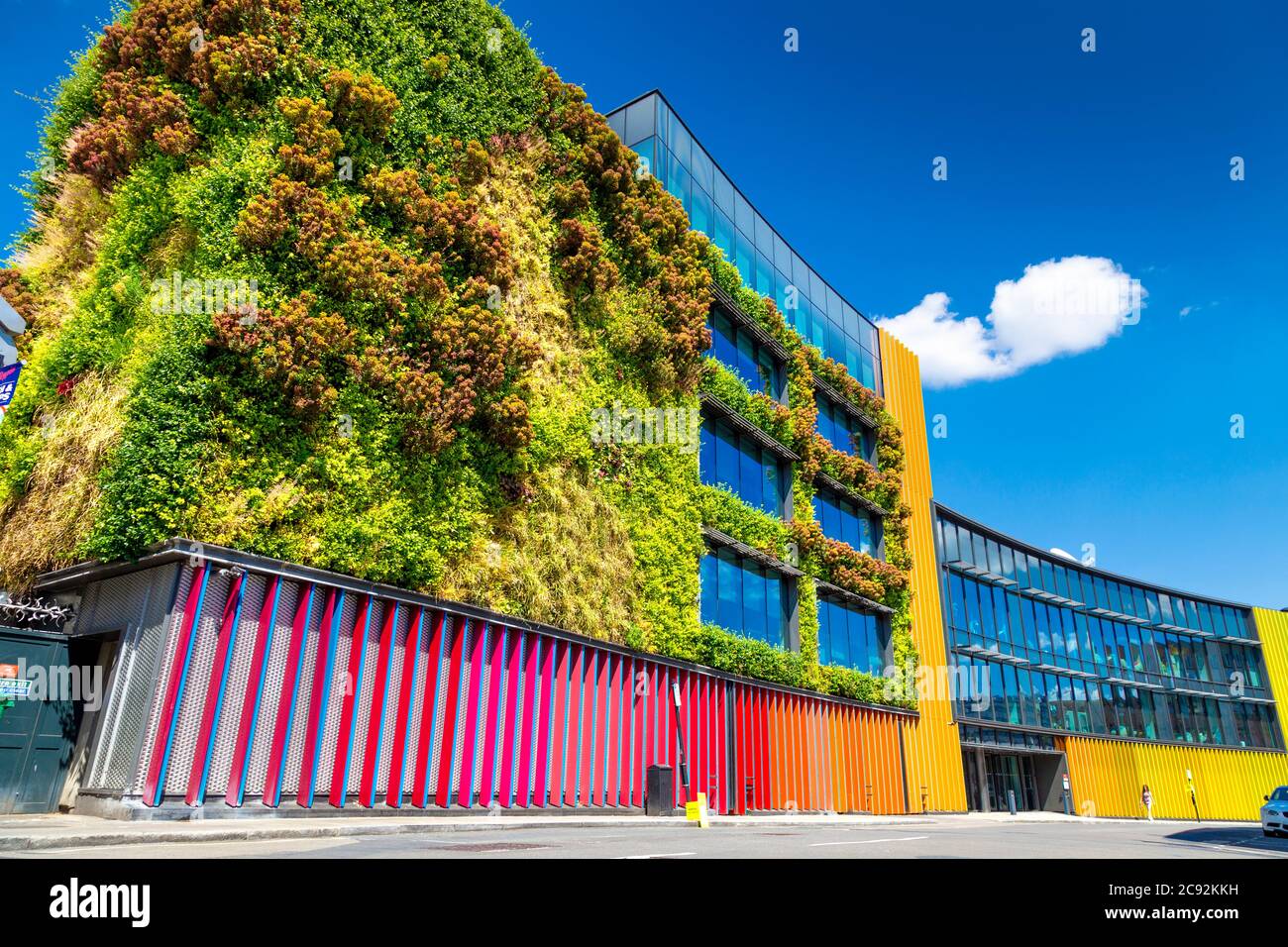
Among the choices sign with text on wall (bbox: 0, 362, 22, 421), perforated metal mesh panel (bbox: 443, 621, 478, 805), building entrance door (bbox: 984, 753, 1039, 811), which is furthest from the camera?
building entrance door (bbox: 984, 753, 1039, 811)

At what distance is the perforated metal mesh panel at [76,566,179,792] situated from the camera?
1116 centimetres

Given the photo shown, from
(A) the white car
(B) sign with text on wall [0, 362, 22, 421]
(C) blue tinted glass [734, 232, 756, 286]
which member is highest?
(C) blue tinted glass [734, 232, 756, 286]

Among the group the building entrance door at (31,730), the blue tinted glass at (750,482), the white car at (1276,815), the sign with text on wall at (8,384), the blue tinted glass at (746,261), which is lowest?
the white car at (1276,815)

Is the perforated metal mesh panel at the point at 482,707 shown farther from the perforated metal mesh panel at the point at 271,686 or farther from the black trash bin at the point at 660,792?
the black trash bin at the point at 660,792

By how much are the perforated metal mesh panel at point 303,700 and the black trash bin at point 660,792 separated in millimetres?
8278

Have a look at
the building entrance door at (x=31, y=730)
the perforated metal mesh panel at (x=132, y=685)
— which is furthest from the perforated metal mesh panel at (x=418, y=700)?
the building entrance door at (x=31, y=730)

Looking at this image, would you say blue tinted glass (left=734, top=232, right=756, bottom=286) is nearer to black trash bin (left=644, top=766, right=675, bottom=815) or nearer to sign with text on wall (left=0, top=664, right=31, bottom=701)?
black trash bin (left=644, top=766, right=675, bottom=815)

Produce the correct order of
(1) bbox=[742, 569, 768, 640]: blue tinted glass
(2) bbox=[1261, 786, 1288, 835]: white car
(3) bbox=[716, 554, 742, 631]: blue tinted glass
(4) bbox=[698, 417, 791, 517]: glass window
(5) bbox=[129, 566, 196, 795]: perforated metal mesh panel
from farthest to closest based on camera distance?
(4) bbox=[698, 417, 791, 517]: glass window < (1) bbox=[742, 569, 768, 640]: blue tinted glass < (3) bbox=[716, 554, 742, 631]: blue tinted glass < (2) bbox=[1261, 786, 1288, 835]: white car < (5) bbox=[129, 566, 196, 795]: perforated metal mesh panel

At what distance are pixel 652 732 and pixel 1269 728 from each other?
171 feet

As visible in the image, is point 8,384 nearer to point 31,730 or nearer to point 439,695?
point 31,730

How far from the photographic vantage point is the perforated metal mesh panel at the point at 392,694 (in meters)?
13.8

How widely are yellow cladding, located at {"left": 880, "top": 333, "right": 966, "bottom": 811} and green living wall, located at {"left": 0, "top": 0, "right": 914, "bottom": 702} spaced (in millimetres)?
14536

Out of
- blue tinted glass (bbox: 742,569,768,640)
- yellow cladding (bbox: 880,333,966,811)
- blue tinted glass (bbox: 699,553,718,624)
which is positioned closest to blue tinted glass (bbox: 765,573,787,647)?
blue tinted glass (bbox: 742,569,768,640)

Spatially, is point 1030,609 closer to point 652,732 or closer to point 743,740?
point 743,740
